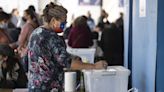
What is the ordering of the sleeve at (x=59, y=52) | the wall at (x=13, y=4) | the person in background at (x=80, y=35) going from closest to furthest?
the sleeve at (x=59, y=52), the person in background at (x=80, y=35), the wall at (x=13, y=4)

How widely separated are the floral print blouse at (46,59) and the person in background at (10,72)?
83 cm

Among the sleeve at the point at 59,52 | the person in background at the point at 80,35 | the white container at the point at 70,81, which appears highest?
the sleeve at the point at 59,52

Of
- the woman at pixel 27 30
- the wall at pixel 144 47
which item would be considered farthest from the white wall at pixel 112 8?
the wall at pixel 144 47

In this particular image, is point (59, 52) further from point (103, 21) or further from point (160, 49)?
point (103, 21)

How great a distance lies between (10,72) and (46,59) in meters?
0.98

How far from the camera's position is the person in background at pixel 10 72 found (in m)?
3.30

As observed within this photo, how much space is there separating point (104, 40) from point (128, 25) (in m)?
1.96

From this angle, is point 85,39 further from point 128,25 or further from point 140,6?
point 140,6

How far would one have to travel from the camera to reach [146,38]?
2.89 m

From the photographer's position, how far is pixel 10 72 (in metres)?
3.33

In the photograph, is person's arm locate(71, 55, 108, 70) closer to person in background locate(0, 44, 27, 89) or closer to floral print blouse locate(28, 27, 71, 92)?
floral print blouse locate(28, 27, 71, 92)

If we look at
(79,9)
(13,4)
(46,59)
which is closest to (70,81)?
(46,59)

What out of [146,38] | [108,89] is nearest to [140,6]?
[146,38]

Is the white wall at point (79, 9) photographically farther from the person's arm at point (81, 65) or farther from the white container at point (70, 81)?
the person's arm at point (81, 65)
